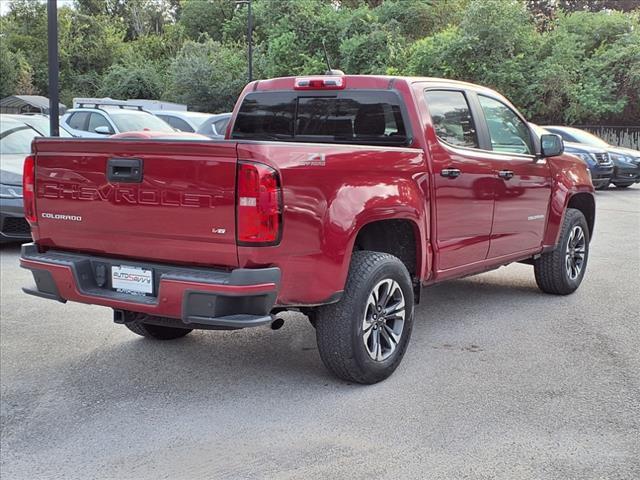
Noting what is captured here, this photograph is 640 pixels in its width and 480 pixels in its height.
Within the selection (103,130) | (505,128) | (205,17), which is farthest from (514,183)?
(205,17)

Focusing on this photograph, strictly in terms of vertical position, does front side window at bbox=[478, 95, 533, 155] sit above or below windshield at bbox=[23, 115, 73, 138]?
above

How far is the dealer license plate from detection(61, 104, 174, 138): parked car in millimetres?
10778

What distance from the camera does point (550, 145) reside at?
257 inches

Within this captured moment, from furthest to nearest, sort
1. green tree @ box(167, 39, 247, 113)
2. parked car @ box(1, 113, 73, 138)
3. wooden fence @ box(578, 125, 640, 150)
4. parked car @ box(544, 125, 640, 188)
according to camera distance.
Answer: green tree @ box(167, 39, 247, 113) → wooden fence @ box(578, 125, 640, 150) → parked car @ box(544, 125, 640, 188) → parked car @ box(1, 113, 73, 138)

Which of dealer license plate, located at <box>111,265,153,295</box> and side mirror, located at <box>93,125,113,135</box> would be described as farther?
side mirror, located at <box>93,125,113,135</box>

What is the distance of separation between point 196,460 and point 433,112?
3.00 metres

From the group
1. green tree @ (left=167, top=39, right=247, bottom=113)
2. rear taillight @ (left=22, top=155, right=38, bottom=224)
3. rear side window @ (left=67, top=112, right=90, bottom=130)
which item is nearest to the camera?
rear taillight @ (left=22, top=155, right=38, bottom=224)

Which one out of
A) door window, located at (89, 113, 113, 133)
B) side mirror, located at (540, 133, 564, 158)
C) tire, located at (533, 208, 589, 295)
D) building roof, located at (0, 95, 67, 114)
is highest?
side mirror, located at (540, 133, 564, 158)

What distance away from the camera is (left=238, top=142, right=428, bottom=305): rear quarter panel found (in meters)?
4.00

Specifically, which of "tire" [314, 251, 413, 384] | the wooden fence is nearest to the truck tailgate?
"tire" [314, 251, 413, 384]

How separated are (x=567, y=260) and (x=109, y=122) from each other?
10.7 m

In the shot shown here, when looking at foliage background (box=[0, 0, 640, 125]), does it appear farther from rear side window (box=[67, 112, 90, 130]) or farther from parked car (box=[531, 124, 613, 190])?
rear side window (box=[67, 112, 90, 130])

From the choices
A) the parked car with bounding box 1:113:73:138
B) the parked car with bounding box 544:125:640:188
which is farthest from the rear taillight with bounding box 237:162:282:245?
the parked car with bounding box 544:125:640:188

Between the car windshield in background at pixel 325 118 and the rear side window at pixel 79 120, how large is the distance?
35.4 feet
